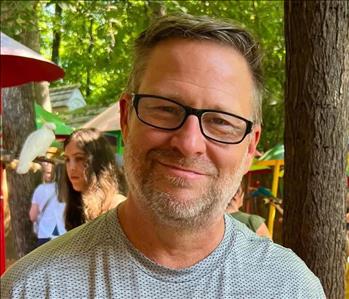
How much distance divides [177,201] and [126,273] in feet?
0.75

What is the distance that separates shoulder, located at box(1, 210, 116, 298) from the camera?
147 cm

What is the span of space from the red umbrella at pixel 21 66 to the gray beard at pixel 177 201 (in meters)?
2.18

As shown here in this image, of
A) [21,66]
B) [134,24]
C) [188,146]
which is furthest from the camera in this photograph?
[134,24]

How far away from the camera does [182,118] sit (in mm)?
1435

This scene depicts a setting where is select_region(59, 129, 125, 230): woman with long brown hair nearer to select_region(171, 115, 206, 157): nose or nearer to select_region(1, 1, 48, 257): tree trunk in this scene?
select_region(171, 115, 206, 157): nose

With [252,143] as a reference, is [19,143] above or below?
below

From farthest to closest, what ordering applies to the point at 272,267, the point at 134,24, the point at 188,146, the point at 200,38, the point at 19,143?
the point at 134,24 → the point at 19,143 → the point at 272,267 → the point at 200,38 → the point at 188,146

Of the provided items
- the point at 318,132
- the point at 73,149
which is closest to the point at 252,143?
the point at 318,132

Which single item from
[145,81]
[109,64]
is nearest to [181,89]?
[145,81]

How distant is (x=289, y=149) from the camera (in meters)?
2.77

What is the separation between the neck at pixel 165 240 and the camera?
4.98 feet

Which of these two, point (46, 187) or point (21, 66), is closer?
point (21, 66)

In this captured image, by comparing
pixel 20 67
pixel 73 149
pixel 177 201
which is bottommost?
pixel 73 149

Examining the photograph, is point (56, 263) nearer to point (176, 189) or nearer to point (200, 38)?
point (176, 189)
